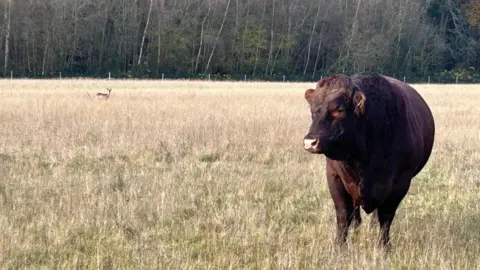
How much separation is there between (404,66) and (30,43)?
125 ft

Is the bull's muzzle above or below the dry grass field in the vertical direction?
above

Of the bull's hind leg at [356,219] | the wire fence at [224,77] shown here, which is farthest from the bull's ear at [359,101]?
the wire fence at [224,77]

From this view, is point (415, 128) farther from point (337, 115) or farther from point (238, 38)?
point (238, 38)

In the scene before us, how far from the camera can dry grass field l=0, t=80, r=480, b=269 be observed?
4883mm

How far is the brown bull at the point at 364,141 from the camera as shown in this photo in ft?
14.3

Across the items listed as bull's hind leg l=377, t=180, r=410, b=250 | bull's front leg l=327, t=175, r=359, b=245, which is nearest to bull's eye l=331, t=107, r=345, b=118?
bull's front leg l=327, t=175, r=359, b=245

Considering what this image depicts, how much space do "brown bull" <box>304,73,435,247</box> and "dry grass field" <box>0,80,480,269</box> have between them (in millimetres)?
501

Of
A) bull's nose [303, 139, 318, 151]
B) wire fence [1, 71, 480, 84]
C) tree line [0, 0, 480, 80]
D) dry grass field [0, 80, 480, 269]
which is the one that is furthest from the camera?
tree line [0, 0, 480, 80]

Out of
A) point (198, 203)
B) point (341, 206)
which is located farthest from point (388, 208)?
point (198, 203)

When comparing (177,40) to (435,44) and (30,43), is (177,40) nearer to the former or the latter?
(30,43)

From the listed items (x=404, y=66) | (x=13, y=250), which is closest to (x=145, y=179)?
(x=13, y=250)

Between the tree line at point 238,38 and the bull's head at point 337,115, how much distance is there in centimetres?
4672

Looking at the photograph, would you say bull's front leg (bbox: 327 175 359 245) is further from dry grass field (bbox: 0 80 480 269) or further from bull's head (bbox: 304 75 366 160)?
bull's head (bbox: 304 75 366 160)

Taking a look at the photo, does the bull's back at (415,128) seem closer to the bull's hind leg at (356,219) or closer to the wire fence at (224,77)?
the bull's hind leg at (356,219)
